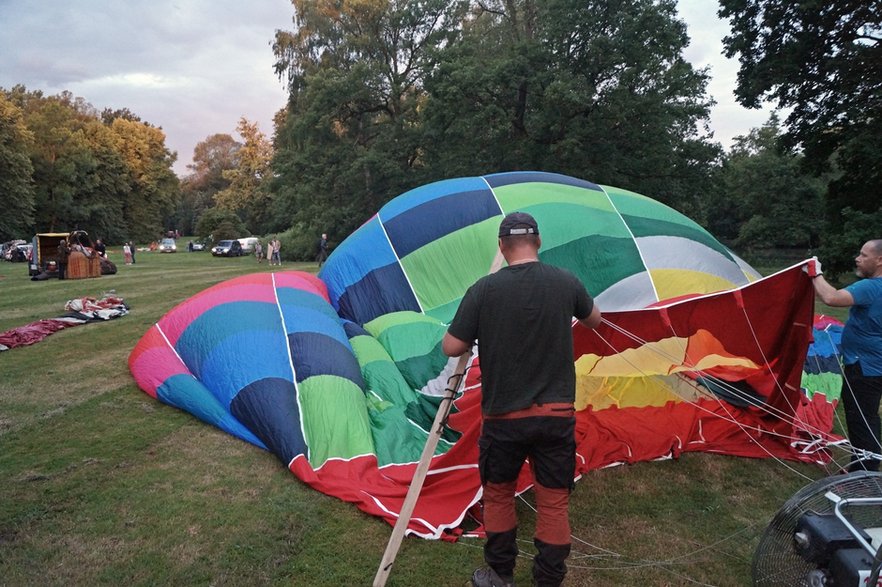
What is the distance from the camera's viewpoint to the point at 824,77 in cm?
1390

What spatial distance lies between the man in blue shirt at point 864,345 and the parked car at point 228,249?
3627 cm

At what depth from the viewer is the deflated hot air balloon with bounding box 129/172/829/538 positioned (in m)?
3.96

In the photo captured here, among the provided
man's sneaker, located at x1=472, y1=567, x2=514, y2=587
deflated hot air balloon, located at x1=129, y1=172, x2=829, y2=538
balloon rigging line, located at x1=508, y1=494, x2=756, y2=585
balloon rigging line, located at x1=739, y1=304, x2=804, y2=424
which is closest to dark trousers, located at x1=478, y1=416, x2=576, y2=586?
man's sneaker, located at x1=472, y1=567, x2=514, y2=587

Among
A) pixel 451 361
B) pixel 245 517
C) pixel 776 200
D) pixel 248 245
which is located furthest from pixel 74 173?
pixel 245 517

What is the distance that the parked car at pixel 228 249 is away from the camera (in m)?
36.1

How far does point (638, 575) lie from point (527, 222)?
6.32ft

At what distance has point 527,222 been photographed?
2488mm

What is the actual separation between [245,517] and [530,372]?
2.13 metres

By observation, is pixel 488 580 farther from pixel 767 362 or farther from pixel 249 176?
pixel 249 176

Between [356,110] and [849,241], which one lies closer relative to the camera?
[849,241]

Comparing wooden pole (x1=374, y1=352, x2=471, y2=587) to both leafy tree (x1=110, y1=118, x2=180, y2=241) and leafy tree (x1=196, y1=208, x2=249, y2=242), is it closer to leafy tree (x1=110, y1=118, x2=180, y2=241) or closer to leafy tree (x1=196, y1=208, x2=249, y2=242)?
leafy tree (x1=196, y1=208, x2=249, y2=242)

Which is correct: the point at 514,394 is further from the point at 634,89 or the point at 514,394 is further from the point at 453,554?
the point at 634,89

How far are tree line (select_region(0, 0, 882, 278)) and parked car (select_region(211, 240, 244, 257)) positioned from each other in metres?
6.92

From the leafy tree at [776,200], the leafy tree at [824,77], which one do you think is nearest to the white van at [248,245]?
the leafy tree at [776,200]
